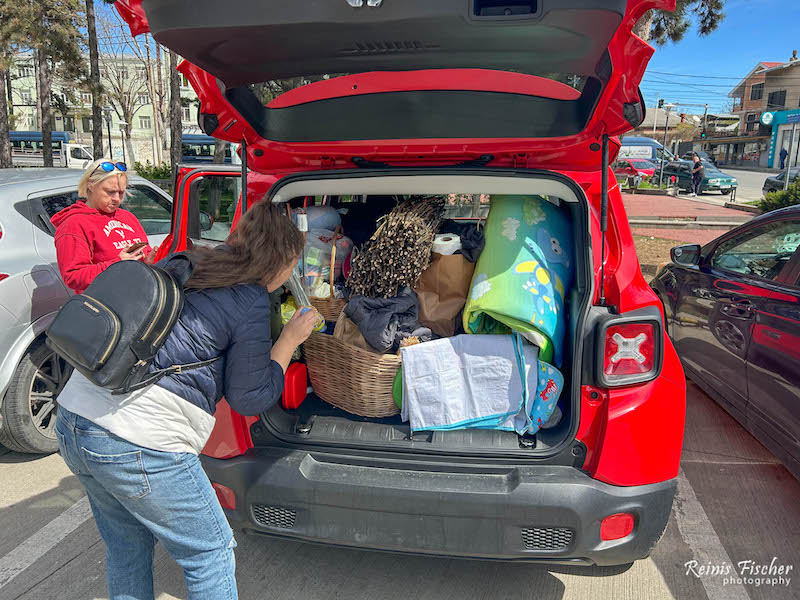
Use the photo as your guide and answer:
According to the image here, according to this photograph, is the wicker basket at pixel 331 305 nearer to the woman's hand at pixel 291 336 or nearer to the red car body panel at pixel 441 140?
the red car body panel at pixel 441 140

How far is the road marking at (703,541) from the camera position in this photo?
2.56 meters

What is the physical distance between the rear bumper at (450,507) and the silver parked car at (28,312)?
201 centimetres

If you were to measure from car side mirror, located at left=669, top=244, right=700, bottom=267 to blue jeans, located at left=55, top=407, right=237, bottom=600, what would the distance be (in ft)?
11.2

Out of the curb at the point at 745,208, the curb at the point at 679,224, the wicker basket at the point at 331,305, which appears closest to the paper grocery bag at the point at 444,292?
the wicker basket at the point at 331,305

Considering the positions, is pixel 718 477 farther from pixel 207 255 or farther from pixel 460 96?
pixel 207 255

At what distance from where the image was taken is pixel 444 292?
285 centimetres

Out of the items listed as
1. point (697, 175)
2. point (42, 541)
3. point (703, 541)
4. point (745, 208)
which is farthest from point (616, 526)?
point (697, 175)

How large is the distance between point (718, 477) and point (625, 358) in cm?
193

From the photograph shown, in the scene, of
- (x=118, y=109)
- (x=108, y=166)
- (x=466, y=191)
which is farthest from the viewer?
(x=118, y=109)

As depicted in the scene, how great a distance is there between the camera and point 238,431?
7.71 feet

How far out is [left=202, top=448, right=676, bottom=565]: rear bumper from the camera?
2.05 meters

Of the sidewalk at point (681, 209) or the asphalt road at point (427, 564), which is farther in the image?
the sidewalk at point (681, 209)

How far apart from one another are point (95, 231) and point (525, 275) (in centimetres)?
253

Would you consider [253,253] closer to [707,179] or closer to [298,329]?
[298,329]
